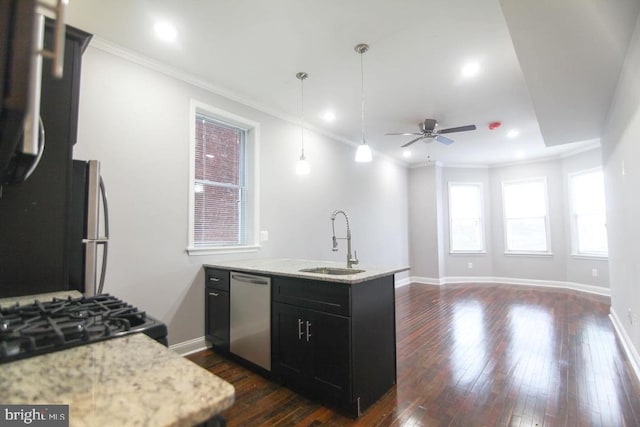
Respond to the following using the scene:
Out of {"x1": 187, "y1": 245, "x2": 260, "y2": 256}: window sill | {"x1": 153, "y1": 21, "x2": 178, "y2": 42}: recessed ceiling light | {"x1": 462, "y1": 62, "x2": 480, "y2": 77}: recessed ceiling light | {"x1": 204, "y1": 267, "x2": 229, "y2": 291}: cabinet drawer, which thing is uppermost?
{"x1": 153, "y1": 21, "x2": 178, "y2": 42}: recessed ceiling light

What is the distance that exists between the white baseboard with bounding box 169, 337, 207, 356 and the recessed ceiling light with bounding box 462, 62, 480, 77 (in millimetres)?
3815

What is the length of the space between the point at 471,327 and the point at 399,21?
3531mm

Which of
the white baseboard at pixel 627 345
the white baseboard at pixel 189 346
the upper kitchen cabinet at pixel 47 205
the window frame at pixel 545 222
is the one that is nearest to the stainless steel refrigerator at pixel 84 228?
the upper kitchen cabinet at pixel 47 205

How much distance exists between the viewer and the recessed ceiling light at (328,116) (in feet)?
13.4

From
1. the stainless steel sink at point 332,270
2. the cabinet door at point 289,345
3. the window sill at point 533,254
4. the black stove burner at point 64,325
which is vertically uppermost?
the black stove burner at point 64,325

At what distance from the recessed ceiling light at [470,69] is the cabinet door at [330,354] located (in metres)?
2.68

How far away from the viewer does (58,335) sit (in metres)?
0.76

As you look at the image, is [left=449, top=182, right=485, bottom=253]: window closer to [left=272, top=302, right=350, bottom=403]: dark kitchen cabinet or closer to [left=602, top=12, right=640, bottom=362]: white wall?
[left=602, top=12, right=640, bottom=362]: white wall

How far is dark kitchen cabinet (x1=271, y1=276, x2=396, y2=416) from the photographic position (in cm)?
199

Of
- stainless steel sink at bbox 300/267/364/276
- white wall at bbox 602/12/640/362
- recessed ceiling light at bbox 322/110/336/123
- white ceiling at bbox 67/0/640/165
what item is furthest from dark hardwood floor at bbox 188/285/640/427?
recessed ceiling light at bbox 322/110/336/123

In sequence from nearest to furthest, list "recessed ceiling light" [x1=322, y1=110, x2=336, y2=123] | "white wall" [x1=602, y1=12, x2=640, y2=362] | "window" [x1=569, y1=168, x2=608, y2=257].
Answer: "white wall" [x1=602, y1=12, x2=640, y2=362]
"recessed ceiling light" [x1=322, y1=110, x2=336, y2=123]
"window" [x1=569, y1=168, x2=608, y2=257]

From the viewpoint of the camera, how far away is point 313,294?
85.3 inches

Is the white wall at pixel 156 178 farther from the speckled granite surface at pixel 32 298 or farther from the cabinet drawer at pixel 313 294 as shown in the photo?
the speckled granite surface at pixel 32 298

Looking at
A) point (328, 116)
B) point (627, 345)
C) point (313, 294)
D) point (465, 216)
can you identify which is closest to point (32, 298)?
point (313, 294)
